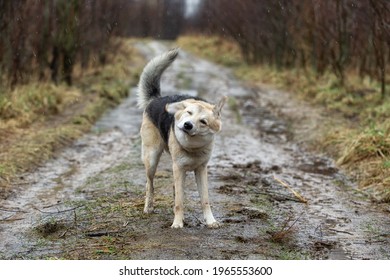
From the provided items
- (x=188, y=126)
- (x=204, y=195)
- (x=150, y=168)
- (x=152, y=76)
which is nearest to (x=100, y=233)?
(x=150, y=168)

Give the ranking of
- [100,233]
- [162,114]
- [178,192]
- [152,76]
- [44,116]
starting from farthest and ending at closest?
[44,116] < [152,76] < [162,114] < [178,192] < [100,233]

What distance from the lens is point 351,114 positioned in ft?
43.4

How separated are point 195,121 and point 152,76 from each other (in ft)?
5.77

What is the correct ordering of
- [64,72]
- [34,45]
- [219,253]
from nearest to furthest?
[219,253]
[34,45]
[64,72]

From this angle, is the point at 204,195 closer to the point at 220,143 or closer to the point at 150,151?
the point at 150,151

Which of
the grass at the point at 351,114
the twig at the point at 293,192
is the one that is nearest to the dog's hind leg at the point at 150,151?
the twig at the point at 293,192

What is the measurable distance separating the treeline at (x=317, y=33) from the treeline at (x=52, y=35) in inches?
222

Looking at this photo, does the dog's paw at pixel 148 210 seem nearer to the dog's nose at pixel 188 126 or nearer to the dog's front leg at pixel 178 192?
the dog's front leg at pixel 178 192

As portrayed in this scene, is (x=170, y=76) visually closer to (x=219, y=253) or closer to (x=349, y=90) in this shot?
(x=349, y=90)

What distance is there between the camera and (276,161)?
31.4ft

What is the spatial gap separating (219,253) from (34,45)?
1131 cm

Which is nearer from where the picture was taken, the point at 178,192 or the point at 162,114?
the point at 178,192

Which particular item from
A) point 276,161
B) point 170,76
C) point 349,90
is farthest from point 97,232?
point 170,76

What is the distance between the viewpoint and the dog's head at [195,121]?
491 cm
